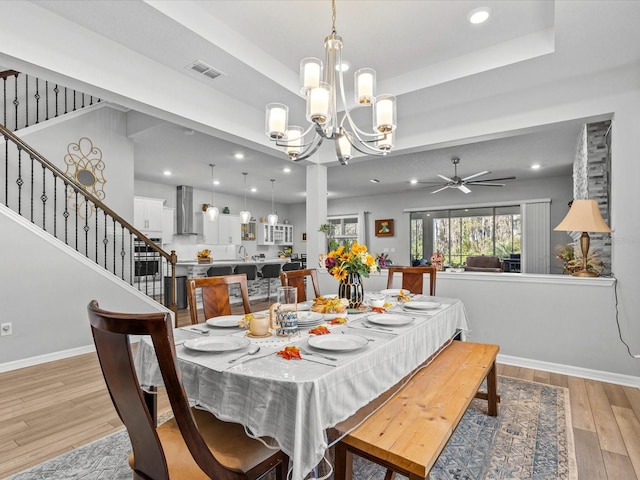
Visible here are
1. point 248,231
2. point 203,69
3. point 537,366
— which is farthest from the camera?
point 248,231

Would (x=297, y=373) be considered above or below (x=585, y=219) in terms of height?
below

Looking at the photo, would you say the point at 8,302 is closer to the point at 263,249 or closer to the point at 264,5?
the point at 264,5

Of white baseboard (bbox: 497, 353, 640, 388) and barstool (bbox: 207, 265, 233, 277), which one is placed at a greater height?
barstool (bbox: 207, 265, 233, 277)

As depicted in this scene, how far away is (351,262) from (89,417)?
208cm

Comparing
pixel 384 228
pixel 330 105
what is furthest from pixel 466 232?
pixel 330 105

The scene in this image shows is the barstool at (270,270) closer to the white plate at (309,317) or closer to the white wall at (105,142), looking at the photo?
the white wall at (105,142)

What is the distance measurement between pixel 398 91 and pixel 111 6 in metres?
2.36

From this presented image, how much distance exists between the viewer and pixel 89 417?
239 centimetres

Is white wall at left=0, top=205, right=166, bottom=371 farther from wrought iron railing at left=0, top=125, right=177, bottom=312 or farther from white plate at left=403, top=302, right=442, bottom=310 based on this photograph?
white plate at left=403, top=302, right=442, bottom=310

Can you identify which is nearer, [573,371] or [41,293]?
[573,371]

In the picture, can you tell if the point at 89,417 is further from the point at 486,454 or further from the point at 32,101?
the point at 32,101

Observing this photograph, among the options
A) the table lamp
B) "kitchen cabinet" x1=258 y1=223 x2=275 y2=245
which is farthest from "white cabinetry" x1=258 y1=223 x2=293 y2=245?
the table lamp

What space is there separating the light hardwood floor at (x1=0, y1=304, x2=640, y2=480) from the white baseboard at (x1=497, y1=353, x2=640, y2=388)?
0.23 feet

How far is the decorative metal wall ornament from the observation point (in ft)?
15.9
